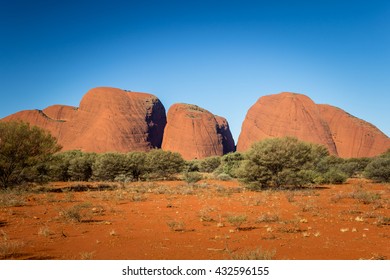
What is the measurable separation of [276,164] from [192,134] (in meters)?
69.2

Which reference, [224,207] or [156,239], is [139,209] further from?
[156,239]

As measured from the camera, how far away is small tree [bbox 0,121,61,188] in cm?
1989

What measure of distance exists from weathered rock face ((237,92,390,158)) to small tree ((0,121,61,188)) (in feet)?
225

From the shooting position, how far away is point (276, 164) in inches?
878

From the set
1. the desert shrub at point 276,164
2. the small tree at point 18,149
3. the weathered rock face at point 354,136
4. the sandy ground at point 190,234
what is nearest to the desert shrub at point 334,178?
the desert shrub at point 276,164

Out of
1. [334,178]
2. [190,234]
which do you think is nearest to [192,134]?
[334,178]

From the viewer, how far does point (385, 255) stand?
5.77 m

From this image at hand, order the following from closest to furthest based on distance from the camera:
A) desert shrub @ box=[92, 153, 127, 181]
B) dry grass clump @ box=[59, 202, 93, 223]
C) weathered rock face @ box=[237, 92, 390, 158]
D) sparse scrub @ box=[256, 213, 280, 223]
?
dry grass clump @ box=[59, 202, 93, 223]
sparse scrub @ box=[256, 213, 280, 223]
desert shrub @ box=[92, 153, 127, 181]
weathered rock face @ box=[237, 92, 390, 158]

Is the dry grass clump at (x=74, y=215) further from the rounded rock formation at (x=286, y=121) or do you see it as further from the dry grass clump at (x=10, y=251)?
the rounded rock formation at (x=286, y=121)

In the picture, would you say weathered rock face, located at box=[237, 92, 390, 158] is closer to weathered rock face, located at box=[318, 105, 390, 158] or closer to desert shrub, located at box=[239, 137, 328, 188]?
weathered rock face, located at box=[318, 105, 390, 158]

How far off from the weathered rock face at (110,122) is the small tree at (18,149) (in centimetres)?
6278

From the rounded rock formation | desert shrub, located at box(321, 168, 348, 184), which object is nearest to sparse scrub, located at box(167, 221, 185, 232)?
desert shrub, located at box(321, 168, 348, 184)

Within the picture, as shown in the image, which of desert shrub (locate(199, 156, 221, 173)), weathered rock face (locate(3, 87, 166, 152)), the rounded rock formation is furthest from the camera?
weathered rock face (locate(3, 87, 166, 152))

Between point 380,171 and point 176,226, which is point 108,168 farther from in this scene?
point 380,171
